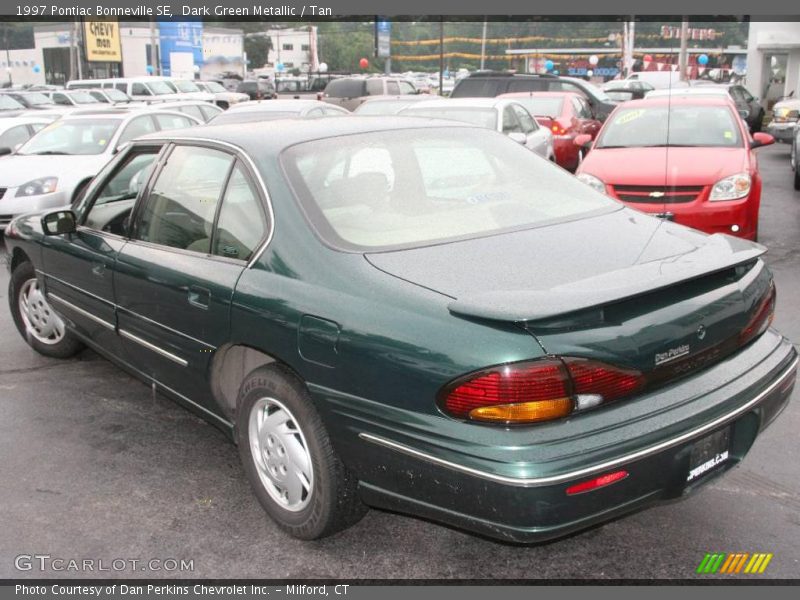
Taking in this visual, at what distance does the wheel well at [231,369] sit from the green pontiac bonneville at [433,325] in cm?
1

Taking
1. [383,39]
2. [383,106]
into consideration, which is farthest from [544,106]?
[383,39]

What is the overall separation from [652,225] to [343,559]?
1.88 meters

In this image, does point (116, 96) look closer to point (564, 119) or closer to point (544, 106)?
point (544, 106)

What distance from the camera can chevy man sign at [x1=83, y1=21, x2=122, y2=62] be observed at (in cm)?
4528

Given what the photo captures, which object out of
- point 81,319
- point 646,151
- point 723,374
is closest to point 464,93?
point 646,151

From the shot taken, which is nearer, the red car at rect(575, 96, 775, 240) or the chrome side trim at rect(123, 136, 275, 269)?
the chrome side trim at rect(123, 136, 275, 269)

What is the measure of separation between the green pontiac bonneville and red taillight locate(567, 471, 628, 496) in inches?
0.4

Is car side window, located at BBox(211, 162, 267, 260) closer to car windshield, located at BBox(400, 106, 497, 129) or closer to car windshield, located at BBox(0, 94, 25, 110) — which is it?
car windshield, located at BBox(400, 106, 497, 129)

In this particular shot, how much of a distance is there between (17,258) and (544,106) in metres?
11.0

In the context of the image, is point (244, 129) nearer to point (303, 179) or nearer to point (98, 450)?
point (303, 179)

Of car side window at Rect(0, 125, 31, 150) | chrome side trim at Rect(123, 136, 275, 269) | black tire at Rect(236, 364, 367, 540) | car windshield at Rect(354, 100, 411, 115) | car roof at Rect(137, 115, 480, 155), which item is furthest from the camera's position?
car windshield at Rect(354, 100, 411, 115)

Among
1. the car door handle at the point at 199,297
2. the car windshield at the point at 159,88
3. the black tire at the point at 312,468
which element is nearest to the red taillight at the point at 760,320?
the black tire at the point at 312,468

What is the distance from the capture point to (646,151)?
27.7ft

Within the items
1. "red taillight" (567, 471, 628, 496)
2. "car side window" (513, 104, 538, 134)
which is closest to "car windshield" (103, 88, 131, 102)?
"car side window" (513, 104, 538, 134)
